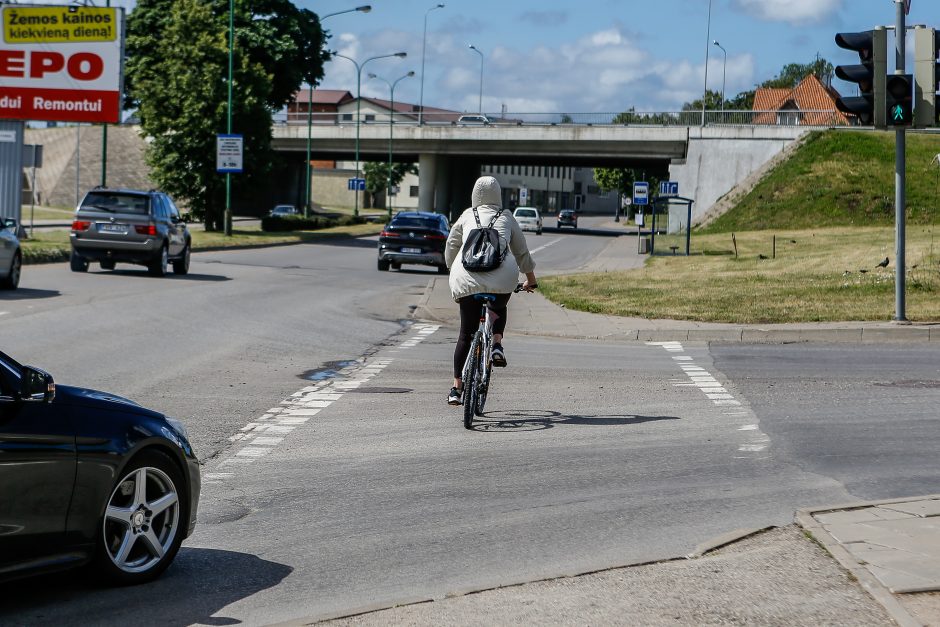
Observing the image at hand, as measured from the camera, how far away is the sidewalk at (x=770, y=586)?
16.5 feet

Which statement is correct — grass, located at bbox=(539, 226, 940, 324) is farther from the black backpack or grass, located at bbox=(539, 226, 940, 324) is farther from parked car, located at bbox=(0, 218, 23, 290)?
the black backpack

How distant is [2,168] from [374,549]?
1516 inches

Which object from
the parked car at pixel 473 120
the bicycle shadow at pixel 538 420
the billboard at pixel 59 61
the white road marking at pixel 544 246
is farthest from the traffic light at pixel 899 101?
the parked car at pixel 473 120

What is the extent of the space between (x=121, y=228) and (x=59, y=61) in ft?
51.9

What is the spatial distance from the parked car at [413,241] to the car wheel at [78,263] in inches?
354

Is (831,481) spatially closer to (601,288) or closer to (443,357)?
(443,357)

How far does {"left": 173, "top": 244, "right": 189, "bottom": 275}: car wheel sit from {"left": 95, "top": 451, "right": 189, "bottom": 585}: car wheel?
25.2 meters

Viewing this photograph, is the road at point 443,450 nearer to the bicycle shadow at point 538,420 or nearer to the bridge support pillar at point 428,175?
the bicycle shadow at point 538,420

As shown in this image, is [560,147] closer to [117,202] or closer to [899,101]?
[117,202]

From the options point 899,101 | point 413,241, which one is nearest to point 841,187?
point 413,241

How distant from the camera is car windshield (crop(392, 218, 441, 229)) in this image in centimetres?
3647

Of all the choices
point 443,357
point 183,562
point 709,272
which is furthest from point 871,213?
point 183,562

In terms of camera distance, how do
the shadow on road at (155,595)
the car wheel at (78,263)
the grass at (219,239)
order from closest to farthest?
the shadow on road at (155,595) → the car wheel at (78,263) → the grass at (219,239)

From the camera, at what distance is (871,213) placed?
62562mm
